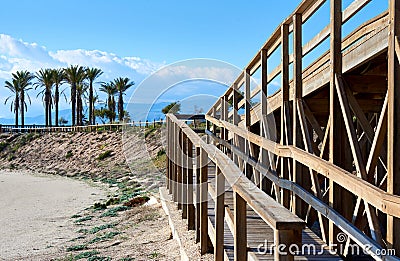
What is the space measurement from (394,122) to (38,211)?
47.9 feet

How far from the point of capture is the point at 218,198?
13.9 ft

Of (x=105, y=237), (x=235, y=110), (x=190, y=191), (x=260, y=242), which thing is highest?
(x=235, y=110)

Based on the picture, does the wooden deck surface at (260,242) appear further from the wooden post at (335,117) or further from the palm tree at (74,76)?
the palm tree at (74,76)

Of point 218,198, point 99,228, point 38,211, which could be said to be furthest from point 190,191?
point 38,211

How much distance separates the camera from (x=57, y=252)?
8461 mm

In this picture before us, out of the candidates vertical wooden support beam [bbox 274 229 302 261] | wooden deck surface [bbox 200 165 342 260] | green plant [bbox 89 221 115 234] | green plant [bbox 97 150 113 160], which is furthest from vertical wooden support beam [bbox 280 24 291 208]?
green plant [bbox 97 150 113 160]

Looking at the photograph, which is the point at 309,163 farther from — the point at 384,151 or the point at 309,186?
the point at 384,151

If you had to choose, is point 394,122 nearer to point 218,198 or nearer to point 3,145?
point 218,198

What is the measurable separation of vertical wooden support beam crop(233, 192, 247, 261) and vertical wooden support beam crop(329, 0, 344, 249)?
1338 mm

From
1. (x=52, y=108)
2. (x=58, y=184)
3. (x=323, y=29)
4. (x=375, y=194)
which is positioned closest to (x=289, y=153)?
(x=323, y=29)

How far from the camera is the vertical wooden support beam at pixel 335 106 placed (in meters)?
4.25

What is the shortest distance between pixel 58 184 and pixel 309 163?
21812mm

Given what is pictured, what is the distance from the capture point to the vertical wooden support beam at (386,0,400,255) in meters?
3.26
